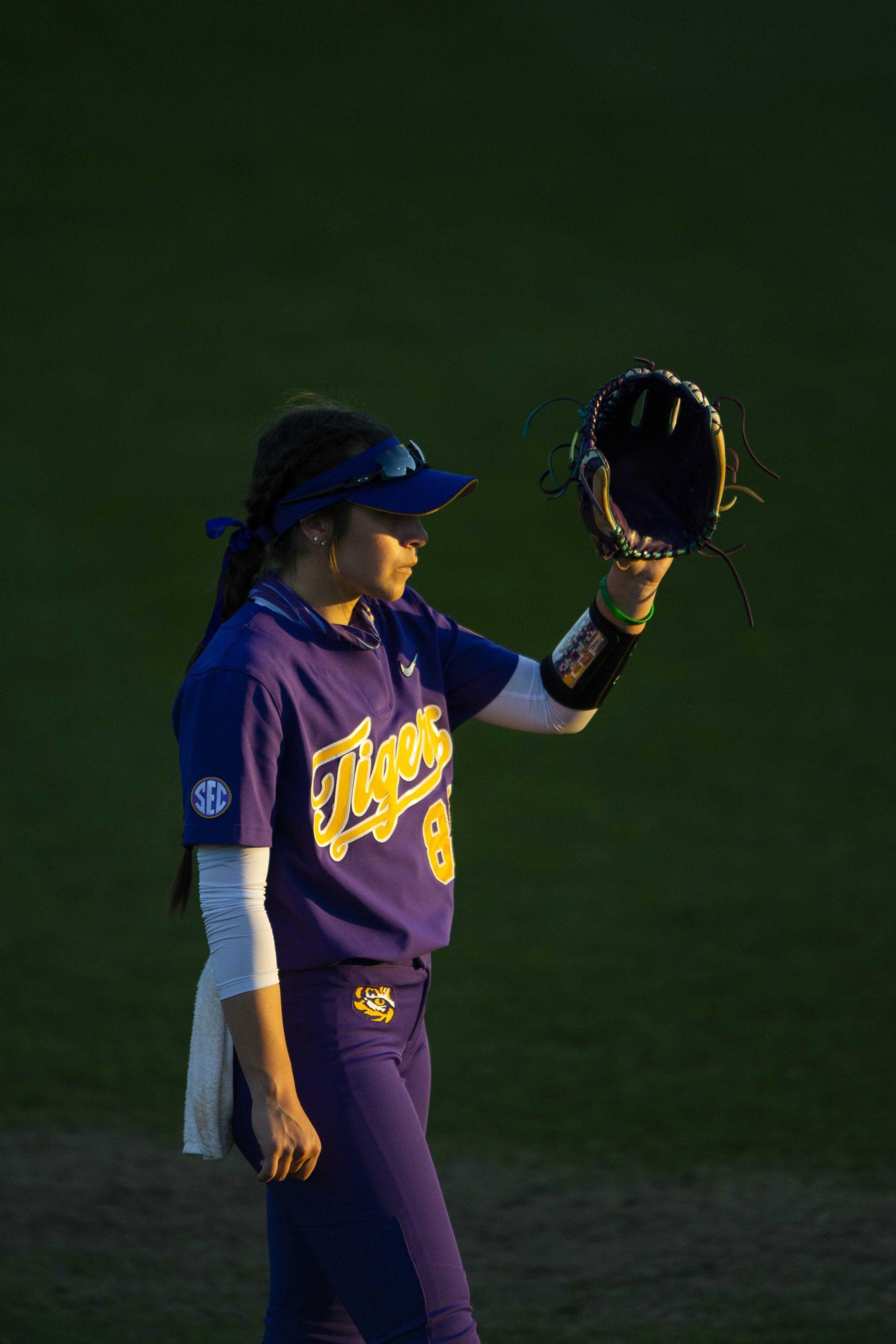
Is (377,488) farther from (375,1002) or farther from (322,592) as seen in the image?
(375,1002)

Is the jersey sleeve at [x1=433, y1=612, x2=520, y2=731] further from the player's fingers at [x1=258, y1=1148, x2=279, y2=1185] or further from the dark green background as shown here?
the dark green background

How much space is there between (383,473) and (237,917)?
0.67 meters

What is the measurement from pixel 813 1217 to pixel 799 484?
6.85 meters

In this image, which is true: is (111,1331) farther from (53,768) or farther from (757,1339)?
(53,768)

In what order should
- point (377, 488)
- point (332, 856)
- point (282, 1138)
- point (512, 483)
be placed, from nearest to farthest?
point (282, 1138), point (332, 856), point (377, 488), point (512, 483)

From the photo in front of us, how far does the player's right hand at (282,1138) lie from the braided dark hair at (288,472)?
1.31 feet

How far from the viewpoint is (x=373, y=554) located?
207cm

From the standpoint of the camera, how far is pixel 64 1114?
429cm

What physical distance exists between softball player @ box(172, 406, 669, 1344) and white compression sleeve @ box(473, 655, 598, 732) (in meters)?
0.15

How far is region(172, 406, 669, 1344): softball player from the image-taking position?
1841 millimetres

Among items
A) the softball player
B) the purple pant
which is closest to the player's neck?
the softball player

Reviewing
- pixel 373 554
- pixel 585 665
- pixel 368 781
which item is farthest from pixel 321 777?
pixel 585 665

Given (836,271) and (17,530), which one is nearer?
(17,530)

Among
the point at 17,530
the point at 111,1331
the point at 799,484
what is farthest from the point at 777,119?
the point at 111,1331
